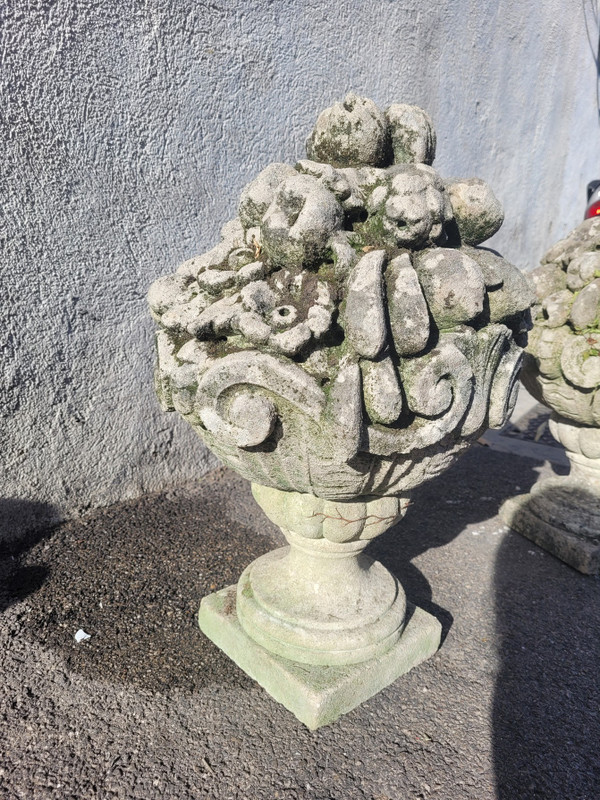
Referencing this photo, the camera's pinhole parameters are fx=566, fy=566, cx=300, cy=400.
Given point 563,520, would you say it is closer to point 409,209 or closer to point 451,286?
point 451,286

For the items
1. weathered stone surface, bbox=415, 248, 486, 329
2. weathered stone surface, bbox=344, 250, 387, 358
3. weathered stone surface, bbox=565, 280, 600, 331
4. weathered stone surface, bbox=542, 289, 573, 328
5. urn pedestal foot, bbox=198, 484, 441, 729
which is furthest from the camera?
weathered stone surface, bbox=542, 289, 573, 328

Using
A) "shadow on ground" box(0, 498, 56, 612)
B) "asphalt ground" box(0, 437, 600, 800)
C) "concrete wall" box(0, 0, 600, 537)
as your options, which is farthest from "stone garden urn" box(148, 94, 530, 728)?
"concrete wall" box(0, 0, 600, 537)

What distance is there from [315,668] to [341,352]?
1.13m

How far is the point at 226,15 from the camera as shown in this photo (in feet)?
10.6

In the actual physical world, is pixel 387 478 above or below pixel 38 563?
above

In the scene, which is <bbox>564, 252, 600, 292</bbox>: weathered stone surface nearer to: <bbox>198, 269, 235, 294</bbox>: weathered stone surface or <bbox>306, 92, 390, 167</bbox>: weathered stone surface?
<bbox>306, 92, 390, 167</bbox>: weathered stone surface

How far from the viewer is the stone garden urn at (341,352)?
1480 millimetres

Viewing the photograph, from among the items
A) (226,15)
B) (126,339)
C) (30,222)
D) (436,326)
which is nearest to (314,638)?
(436,326)

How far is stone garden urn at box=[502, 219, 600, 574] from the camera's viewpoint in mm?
2568

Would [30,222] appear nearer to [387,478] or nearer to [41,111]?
[41,111]

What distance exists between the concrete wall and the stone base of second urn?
203 centimetres

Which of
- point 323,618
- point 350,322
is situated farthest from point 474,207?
point 323,618

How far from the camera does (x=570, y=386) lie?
2725mm

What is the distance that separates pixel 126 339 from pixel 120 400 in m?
0.35
